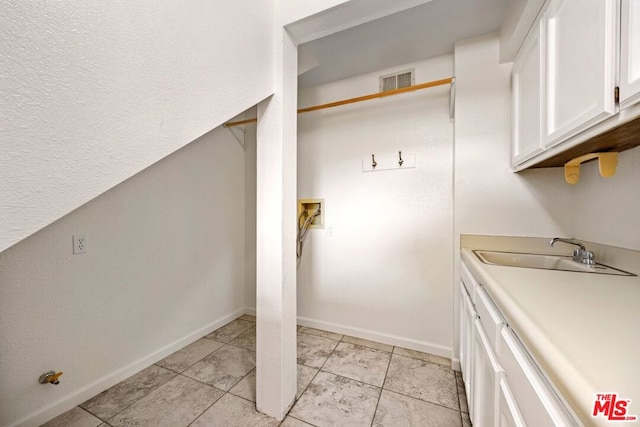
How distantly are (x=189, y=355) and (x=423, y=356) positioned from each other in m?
1.99

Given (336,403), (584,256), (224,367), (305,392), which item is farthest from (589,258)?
(224,367)

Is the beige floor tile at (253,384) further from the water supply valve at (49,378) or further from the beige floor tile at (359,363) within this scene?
the water supply valve at (49,378)

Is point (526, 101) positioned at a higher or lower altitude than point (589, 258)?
higher

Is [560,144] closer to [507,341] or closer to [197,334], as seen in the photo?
[507,341]

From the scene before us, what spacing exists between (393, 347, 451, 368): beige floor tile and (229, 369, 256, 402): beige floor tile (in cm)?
120

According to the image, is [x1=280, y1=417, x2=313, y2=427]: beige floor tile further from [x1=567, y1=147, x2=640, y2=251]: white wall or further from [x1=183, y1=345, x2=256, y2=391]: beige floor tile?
[x1=567, y1=147, x2=640, y2=251]: white wall

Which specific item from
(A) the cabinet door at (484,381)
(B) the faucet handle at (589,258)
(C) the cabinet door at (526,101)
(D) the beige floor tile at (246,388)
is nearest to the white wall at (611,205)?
(B) the faucet handle at (589,258)

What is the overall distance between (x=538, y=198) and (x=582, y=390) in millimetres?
1686

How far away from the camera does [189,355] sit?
6.69 ft

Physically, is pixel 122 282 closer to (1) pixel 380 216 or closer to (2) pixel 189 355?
(2) pixel 189 355

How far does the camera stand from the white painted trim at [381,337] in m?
2.01

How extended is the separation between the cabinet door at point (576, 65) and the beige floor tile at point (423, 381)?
161 centimetres

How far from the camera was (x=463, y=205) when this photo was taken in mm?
1812

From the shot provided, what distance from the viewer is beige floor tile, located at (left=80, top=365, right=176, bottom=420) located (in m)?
1.46
